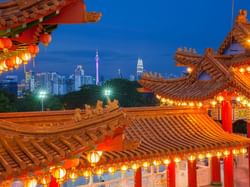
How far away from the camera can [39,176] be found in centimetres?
550

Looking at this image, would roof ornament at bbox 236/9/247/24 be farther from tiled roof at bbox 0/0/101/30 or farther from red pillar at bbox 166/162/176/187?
tiled roof at bbox 0/0/101/30

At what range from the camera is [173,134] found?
1225 centimetres

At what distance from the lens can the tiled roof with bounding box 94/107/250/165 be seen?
35.1 ft

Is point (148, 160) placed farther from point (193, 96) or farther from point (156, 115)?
point (193, 96)

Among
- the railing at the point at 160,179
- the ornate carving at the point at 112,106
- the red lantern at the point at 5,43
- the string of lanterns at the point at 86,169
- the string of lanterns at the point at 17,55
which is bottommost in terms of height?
the railing at the point at 160,179

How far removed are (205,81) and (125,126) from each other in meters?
8.69

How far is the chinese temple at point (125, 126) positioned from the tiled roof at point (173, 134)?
31 mm

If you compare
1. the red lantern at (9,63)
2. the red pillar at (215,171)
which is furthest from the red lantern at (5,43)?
the red pillar at (215,171)

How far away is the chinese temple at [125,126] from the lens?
17.8ft

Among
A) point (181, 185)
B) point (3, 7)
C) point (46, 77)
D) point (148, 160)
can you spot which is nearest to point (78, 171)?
point (148, 160)

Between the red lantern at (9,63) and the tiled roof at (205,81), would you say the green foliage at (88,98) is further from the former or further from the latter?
the red lantern at (9,63)

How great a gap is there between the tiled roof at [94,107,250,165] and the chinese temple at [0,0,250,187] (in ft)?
0.10

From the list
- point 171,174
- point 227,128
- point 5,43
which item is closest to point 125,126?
point 5,43

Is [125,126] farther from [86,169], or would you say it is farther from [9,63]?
[86,169]
